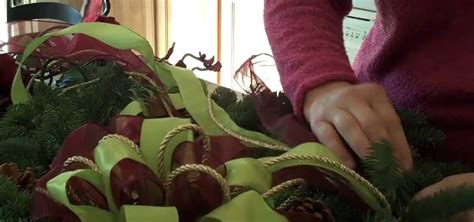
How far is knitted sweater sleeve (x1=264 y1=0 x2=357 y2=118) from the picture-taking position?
0.56 metres

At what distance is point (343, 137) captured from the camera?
1.62 ft

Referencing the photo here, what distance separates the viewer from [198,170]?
14.2 inches

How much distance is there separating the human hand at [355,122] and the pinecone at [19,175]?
0.20 m

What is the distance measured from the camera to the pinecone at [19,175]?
1.41 ft

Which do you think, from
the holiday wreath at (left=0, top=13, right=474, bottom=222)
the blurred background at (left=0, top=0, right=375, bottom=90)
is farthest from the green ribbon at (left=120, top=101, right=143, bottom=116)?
the blurred background at (left=0, top=0, right=375, bottom=90)

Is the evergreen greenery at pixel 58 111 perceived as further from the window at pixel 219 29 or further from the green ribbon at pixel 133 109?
the window at pixel 219 29

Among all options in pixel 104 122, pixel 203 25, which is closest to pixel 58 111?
pixel 104 122

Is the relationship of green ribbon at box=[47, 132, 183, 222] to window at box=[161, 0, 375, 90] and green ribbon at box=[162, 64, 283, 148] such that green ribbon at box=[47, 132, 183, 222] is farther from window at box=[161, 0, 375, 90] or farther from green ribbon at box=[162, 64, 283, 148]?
window at box=[161, 0, 375, 90]

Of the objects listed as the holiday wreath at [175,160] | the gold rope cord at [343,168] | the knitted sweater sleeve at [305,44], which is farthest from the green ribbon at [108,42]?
the gold rope cord at [343,168]

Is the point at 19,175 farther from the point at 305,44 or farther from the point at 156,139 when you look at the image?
the point at 305,44

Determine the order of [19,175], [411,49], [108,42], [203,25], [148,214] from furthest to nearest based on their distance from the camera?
[203,25], [411,49], [108,42], [19,175], [148,214]

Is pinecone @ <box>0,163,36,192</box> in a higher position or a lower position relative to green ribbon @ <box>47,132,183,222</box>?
lower

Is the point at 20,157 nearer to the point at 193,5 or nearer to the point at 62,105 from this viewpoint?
the point at 62,105

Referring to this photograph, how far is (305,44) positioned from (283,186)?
0.76ft
